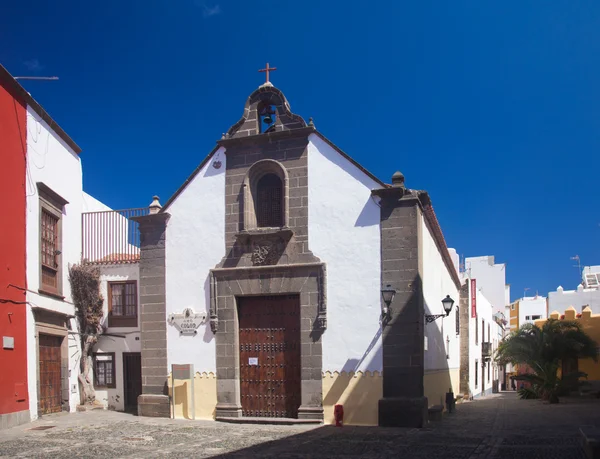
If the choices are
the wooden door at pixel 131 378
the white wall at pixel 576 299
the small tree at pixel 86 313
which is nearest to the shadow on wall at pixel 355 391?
the wooden door at pixel 131 378

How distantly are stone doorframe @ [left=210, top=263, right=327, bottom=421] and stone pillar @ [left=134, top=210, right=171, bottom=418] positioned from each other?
1367mm

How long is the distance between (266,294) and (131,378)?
5.35 m

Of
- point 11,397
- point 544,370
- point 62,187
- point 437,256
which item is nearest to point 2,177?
point 62,187

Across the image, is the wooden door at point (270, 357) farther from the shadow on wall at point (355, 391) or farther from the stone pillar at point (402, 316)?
the stone pillar at point (402, 316)

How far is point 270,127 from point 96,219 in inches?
250

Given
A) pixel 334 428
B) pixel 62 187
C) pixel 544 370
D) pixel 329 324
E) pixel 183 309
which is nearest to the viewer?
pixel 334 428

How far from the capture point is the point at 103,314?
1756 cm

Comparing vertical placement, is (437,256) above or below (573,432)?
above

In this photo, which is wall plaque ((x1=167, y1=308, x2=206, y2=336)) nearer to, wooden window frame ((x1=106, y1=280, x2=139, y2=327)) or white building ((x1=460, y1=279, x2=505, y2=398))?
wooden window frame ((x1=106, y1=280, x2=139, y2=327))

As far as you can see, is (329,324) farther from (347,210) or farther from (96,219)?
(96,219)

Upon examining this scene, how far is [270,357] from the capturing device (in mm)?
14523

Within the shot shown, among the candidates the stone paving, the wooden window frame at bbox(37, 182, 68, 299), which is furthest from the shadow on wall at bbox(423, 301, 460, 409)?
the wooden window frame at bbox(37, 182, 68, 299)

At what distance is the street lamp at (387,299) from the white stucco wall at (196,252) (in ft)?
13.0

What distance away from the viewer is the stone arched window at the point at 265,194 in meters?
14.9
